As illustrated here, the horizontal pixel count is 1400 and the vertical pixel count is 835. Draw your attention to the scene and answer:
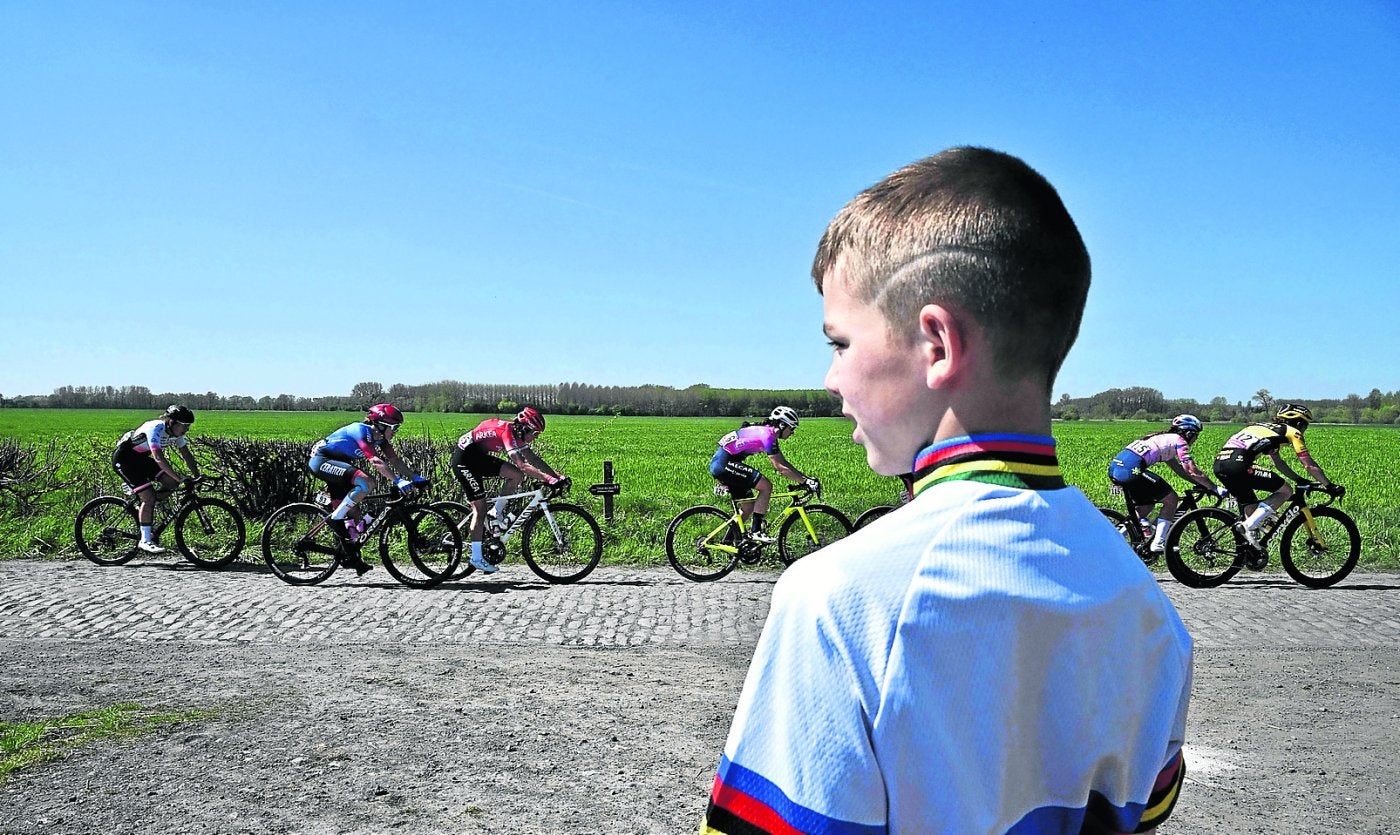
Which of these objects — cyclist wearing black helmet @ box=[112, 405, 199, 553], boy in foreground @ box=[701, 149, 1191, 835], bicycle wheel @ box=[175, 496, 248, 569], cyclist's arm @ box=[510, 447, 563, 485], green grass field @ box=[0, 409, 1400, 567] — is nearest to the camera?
boy in foreground @ box=[701, 149, 1191, 835]

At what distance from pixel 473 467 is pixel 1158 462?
26.3 ft

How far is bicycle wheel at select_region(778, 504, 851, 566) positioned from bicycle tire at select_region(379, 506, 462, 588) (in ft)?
12.8

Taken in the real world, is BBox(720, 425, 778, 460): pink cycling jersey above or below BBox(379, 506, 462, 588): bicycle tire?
above

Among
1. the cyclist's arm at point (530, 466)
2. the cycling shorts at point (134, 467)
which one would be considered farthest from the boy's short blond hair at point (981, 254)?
the cycling shorts at point (134, 467)

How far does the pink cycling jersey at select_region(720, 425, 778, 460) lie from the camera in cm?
1251

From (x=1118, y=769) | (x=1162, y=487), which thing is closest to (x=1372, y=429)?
(x=1162, y=487)

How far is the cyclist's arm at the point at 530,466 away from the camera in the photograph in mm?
12070

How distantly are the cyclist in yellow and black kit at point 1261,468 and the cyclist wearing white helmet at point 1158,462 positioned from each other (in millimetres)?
249

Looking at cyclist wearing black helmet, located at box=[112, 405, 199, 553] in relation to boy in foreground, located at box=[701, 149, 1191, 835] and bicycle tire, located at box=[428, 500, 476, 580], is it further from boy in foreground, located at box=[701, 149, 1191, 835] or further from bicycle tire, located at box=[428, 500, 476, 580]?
boy in foreground, located at box=[701, 149, 1191, 835]

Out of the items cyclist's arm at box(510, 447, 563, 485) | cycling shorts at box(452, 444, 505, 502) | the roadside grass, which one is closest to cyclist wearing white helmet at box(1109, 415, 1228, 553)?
cyclist's arm at box(510, 447, 563, 485)

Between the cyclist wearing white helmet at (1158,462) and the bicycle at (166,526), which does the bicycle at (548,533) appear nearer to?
the bicycle at (166,526)

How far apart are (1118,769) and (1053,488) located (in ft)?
0.97

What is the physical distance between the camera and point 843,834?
93cm

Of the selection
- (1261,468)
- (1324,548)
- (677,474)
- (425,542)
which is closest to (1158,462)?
(1261,468)
